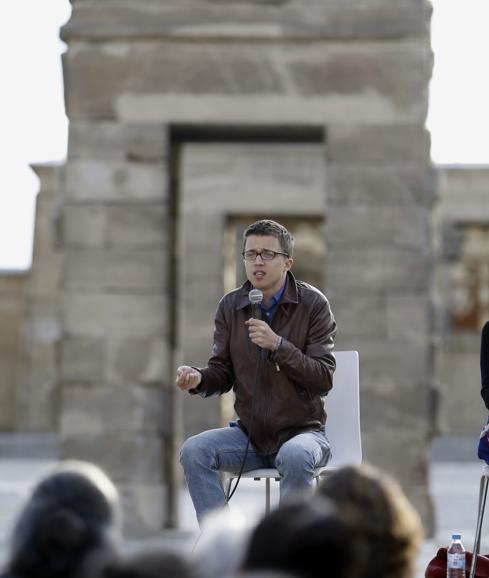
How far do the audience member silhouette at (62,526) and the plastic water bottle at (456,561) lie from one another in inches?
118

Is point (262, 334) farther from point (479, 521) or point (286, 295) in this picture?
point (479, 521)

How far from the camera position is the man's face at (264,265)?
5.64 metres

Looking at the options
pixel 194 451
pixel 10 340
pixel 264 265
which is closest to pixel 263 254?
pixel 264 265

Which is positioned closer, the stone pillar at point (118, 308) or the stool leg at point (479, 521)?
the stool leg at point (479, 521)

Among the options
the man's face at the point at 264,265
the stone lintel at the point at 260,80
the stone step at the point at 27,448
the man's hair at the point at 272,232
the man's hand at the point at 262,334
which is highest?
the stone lintel at the point at 260,80

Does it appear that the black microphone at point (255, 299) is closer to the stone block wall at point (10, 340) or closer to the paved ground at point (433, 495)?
the paved ground at point (433, 495)

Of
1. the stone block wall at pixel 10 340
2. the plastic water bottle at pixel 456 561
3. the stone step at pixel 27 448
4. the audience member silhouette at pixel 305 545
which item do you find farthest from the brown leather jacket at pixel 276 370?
the stone block wall at pixel 10 340

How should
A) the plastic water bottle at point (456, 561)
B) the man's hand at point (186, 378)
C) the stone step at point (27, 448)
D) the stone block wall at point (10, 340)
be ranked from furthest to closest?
the stone block wall at point (10, 340) < the stone step at point (27, 448) < the plastic water bottle at point (456, 561) < the man's hand at point (186, 378)

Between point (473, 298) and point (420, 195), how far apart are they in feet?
54.1

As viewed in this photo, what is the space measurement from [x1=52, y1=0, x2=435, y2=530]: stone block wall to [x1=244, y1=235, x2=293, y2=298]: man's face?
12.8 feet

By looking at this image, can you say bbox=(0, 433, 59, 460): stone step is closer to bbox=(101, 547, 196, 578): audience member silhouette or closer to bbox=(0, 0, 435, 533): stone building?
bbox=(0, 0, 435, 533): stone building

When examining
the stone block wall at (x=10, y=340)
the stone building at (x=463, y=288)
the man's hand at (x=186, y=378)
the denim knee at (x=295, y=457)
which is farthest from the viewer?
the stone building at (x=463, y=288)

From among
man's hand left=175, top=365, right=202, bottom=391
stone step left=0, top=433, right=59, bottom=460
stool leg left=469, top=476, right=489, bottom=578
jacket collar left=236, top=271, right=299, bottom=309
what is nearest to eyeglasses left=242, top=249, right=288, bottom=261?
jacket collar left=236, top=271, right=299, bottom=309

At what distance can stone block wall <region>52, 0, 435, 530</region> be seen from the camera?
9.55 meters
